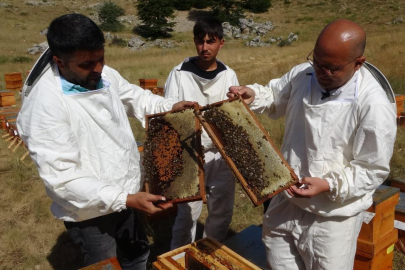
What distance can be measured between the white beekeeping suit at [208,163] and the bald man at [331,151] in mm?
1155

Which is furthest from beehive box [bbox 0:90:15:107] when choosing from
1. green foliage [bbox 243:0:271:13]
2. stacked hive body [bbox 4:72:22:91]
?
green foliage [bbox 243:0:271:13]

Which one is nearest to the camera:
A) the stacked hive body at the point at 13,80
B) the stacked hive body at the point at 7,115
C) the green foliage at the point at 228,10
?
the stacked hive body at the point at 7,115

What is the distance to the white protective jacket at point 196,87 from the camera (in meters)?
3.83

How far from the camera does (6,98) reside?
10117 millimetres

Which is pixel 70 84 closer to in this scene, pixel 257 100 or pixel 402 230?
pixel 257 100

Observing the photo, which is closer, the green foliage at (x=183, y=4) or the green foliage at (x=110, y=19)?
the green foliage at (x=110, y=19)

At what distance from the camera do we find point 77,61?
7.31 feet

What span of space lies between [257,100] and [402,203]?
2.18 m

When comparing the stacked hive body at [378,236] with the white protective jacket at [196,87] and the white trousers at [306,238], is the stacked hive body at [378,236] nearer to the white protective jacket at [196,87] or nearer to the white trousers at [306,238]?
the white trousers at [306,238]

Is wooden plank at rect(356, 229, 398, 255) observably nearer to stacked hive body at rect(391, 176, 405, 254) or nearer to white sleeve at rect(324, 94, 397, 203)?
stacked hive body at rect(391, 176, 405, 254)

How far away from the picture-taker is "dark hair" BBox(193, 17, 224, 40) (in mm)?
3910

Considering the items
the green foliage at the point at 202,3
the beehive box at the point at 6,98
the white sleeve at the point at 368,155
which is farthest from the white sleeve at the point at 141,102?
the green foliage at the point at 202,3

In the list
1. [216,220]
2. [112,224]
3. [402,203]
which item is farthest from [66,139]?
[402,203]

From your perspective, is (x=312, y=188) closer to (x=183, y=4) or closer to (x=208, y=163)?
(x=208, y=163)
